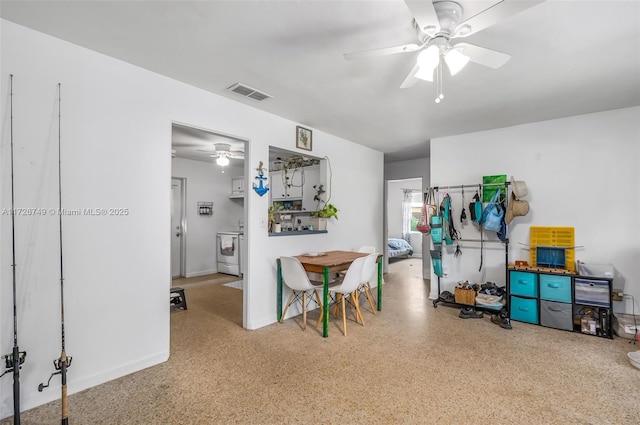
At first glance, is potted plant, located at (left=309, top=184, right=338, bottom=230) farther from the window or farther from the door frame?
the window

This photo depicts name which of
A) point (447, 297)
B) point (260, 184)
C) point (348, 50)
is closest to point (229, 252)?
point (260, 184)

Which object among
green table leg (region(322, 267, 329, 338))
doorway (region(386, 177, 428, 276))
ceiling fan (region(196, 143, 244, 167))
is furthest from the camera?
doorway (region(386, 177, 428, 276))

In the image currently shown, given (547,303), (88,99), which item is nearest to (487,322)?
(547,303)

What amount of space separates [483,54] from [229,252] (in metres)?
5.68

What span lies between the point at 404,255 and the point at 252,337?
6.44m

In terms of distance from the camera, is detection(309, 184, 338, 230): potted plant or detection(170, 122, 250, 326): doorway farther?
detection(170, 122, 250, 326): doorway

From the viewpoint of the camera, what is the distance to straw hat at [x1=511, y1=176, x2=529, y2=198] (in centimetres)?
382

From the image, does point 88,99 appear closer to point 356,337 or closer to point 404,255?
point 356,337

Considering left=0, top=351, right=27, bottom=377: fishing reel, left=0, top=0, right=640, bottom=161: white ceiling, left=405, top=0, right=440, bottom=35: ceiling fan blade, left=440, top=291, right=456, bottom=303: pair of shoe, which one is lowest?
left=440, top=291, right=456, bottom=303: pair of shoe

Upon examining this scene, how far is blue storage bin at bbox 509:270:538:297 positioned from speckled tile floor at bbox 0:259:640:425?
1.28ft

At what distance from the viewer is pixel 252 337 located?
3150mm

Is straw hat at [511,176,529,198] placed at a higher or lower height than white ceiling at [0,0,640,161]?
lower

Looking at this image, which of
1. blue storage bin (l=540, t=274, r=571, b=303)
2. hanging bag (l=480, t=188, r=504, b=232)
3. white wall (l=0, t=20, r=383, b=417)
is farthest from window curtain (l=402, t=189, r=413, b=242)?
white wall (l=0, t=20, r=383, b=417)

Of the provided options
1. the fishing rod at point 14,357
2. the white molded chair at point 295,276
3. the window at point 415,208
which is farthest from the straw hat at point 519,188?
the window at point 415,208
